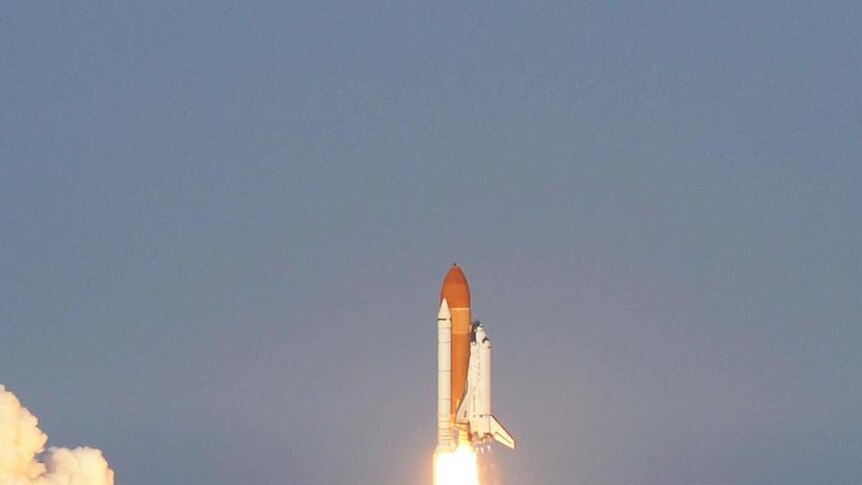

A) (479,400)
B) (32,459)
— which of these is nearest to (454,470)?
(479,400)

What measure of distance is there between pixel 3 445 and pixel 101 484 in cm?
331

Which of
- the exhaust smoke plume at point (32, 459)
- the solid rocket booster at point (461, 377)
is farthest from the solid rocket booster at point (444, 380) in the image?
the exhaust smoke plume at point (32, 459)

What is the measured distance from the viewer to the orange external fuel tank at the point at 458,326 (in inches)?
2859

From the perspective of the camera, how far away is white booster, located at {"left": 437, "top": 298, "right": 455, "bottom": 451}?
72.1 metres

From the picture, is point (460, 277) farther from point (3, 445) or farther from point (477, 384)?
point (3, 445)

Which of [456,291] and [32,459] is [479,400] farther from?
[32,459]

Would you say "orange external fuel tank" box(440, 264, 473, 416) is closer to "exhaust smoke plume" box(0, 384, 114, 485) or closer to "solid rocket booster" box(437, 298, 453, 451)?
"solid rocket booster" box(437, 298, 453, 451)

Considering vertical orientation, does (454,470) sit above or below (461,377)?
below

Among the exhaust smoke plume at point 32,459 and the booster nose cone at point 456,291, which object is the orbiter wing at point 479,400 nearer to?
the booster nose cone at point 456,291

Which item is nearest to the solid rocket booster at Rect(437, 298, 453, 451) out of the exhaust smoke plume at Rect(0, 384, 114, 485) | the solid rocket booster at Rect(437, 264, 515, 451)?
the solid rocket booster at Rect(437, 264, 515, 451)

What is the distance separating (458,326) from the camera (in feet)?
240

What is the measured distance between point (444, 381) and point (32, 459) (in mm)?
12413

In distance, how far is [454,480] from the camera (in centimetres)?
7200

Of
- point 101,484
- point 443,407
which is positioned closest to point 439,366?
point 443,407
